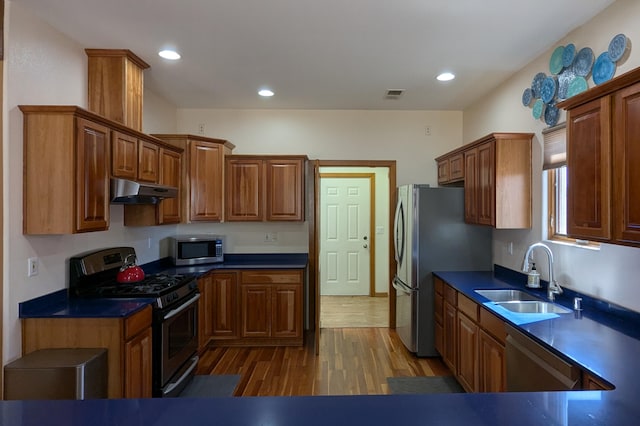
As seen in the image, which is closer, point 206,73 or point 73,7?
point 73,7

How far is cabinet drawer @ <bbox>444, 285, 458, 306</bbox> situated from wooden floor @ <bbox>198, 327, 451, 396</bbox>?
0.74m

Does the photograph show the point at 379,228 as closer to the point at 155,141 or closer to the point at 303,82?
the point at 303,82

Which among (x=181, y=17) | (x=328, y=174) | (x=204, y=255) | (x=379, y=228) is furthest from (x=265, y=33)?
(x=379, y=228)

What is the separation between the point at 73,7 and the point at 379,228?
516 cm

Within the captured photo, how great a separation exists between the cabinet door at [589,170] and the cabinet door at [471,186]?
1.33m

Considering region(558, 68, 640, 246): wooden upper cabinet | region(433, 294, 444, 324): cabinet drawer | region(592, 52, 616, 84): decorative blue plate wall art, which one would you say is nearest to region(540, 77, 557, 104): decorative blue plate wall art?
region(592, 52, 616, 84): decorative blue plate wall art

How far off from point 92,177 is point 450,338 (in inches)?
122

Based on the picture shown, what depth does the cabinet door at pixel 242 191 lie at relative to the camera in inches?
170

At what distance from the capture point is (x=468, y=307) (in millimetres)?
2893

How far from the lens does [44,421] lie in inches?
39.6

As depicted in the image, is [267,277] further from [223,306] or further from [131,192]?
[131,192]

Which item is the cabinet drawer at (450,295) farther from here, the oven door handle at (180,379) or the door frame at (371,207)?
the door frame at (371,207)

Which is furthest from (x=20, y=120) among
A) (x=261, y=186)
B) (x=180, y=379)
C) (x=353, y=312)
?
(x=353, y=312)

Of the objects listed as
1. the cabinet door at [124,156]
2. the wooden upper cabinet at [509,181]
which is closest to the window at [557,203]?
the wooden upper cabinet at [509,181]
